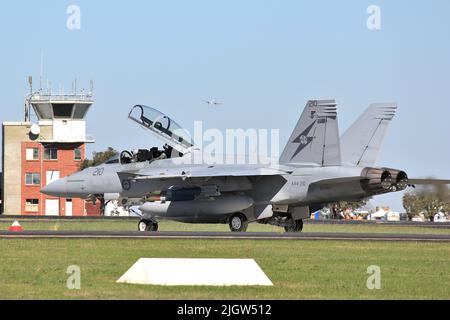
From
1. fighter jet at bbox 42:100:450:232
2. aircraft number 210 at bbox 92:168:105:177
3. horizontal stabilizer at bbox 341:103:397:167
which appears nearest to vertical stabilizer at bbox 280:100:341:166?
fighter jet at bbox 42:100:450:232

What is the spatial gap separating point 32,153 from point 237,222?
56.1 meters

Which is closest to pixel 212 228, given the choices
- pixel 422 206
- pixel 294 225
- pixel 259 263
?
pixel 294 225

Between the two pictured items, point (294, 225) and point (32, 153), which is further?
point (32, 153)

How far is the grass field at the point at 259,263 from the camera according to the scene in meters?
18.8

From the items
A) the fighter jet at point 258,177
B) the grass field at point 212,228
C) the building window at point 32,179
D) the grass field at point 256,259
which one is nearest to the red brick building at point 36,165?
the building window at point 32,179

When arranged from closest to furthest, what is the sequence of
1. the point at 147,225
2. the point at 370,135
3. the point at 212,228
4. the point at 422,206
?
the point at 370,135
the point at 147,225
the point at 212,228
the point at 422,206

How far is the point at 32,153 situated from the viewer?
3713 inches

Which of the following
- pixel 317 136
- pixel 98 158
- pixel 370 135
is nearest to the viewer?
pixel 317 136

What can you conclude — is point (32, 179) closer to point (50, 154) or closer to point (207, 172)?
point (50, 154)

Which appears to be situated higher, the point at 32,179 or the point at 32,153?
the point at 32,153
